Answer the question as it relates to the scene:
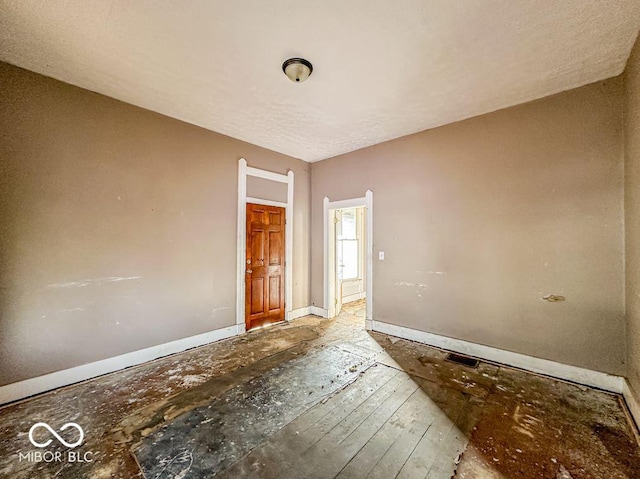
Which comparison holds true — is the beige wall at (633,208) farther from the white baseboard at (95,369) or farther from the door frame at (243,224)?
the white baseboard at (95,369)

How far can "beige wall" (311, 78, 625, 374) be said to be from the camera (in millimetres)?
2678

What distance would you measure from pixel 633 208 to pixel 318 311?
4403mm

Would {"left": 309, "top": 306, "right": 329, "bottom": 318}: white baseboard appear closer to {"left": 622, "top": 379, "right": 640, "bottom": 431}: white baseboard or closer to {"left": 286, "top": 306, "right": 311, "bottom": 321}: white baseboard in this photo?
{"left": 286, "top": 306, "right": 311, "bottom": 321}: white baseboard

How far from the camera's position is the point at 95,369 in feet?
9.39

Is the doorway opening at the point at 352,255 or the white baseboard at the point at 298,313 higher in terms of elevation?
the doorway opening at the point at 352,255

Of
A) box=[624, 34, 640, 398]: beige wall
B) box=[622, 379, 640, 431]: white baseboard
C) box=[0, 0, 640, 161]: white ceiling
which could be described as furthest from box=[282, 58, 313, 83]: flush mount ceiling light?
box=[622, 379, 640, 431]: white baseboard

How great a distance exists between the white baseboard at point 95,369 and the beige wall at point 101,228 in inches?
2.9

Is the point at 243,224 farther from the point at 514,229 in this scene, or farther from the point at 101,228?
the point at 514,229

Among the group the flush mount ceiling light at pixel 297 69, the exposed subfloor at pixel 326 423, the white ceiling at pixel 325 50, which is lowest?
the exposed subfloor at pixel 326 423

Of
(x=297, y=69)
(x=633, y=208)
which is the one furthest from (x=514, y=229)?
(x=297, y=69)

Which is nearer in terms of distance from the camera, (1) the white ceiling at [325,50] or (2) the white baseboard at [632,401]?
(1) the white ceiling at [325,50]

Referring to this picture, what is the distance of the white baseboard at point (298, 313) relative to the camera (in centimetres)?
492

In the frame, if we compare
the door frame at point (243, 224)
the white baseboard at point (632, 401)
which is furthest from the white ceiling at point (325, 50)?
the white baseboard at point (632, 401)

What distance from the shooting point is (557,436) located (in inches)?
78.7
